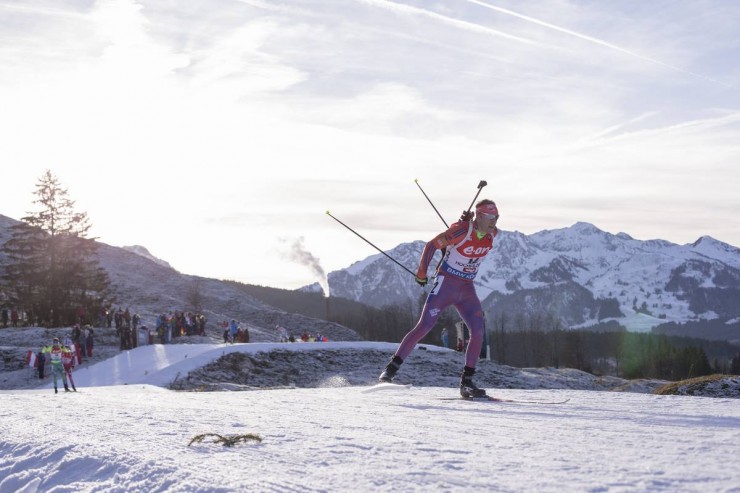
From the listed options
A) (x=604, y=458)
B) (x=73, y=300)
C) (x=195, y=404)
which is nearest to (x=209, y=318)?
(x=73, y=300)

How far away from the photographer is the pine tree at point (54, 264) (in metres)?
57.9

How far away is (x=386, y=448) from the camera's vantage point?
4.95 metres

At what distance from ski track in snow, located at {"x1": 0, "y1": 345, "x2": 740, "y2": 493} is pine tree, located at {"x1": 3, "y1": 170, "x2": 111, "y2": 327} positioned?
5370cm

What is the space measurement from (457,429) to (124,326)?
3536 cm

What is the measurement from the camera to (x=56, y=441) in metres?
6.07

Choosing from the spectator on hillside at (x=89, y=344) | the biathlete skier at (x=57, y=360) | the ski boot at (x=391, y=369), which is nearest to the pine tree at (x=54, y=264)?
the spectator on hillside at (x=89, y=344)

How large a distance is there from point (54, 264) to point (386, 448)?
60032 mm

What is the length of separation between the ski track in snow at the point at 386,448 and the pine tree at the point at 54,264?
176 ft

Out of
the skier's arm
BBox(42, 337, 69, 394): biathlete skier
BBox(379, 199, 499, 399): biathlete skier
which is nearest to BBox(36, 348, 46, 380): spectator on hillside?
BBox(42, 337, 69, 394): biathlete skier

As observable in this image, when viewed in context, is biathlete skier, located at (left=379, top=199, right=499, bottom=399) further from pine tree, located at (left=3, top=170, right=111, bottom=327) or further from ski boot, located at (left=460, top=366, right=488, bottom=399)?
pine tree, located at (left=3, top=170, right=111, bottom=327)

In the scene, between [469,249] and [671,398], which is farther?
[469,249]

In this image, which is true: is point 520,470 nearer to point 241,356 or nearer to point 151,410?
point 151,410

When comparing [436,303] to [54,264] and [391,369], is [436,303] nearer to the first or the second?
[391,369]

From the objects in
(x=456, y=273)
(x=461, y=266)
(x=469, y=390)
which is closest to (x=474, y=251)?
(x=461, y=266)
